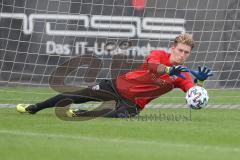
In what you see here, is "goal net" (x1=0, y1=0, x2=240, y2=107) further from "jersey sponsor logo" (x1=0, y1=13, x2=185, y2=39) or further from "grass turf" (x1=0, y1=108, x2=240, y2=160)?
"grass turf" (x1=0, y1=108, x2=240, y2=160)

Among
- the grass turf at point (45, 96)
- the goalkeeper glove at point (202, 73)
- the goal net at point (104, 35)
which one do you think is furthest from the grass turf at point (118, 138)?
the goal net at point (104, 35)

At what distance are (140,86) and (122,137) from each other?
114 inches

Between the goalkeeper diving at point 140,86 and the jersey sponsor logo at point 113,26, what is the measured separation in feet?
16.6

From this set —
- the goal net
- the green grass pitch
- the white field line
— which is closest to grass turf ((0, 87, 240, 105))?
the goal net

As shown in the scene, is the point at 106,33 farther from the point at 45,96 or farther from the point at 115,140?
the point at 115,140

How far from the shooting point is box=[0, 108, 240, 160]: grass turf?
7562mm

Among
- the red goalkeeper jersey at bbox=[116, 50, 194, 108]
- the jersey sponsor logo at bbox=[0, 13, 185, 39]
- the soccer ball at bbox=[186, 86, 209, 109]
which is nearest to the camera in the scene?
the soccer ball at bbox=[186, 86, 209, 109]

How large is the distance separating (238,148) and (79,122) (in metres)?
3.18

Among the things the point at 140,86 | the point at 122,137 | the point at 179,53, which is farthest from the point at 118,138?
the point at 140,86

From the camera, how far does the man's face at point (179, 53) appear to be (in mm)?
11383

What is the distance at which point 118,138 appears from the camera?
888cm

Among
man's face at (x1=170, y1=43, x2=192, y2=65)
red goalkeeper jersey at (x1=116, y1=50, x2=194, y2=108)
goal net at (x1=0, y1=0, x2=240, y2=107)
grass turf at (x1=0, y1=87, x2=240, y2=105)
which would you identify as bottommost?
grass turf at (x1=0, y1=87, x2=240, y2=105)

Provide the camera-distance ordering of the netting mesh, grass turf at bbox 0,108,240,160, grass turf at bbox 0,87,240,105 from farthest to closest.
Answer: the netting mesh < grass turf at bbox 0,87,240,105 < grass turf at bbox 0,108,240,160

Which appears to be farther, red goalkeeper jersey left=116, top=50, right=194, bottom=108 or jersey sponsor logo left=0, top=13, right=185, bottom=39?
jersey sponsor logo left=0, top=13, right=185, bottom=39
